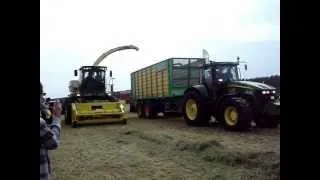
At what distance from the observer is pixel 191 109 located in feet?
47.3

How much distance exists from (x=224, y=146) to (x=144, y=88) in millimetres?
11796

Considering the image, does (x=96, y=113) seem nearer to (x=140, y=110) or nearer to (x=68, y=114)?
(x=68, y=114)

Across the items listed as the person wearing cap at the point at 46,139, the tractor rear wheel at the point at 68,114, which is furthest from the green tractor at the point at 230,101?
the person wearing cap at the point at 46,139

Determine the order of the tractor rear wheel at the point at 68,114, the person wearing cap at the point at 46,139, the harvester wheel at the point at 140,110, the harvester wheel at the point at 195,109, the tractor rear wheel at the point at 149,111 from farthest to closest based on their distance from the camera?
the harvester wheel at the point at 140,110 < the tractor rear wheel at the point at 149,111 < the tractor rear wheel at the point at 68,114 < the harvester wheel at the point at 195,109 < the person wearing cap at the point at 46,139

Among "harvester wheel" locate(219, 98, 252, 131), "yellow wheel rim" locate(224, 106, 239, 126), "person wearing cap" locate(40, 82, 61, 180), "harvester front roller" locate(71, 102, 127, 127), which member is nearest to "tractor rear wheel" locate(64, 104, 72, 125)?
"harvester front roller" locate(71, 102, 127, 127)

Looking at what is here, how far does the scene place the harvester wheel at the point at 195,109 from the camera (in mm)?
13594

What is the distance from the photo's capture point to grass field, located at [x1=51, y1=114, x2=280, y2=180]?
6723 millimetres

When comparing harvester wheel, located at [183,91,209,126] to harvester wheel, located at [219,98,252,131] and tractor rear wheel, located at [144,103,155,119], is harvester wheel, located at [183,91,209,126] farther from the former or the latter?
tractor rear wheel, located at [144,103,155,119]

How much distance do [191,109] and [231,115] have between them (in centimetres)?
228

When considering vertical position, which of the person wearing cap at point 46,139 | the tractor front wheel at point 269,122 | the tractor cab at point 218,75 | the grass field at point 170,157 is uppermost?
the tractor cab at point 218,75

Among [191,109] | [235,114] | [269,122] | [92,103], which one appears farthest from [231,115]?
[92,103]

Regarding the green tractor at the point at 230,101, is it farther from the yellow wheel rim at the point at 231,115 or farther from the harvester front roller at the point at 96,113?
the harvester front roller at the point at 96,113
